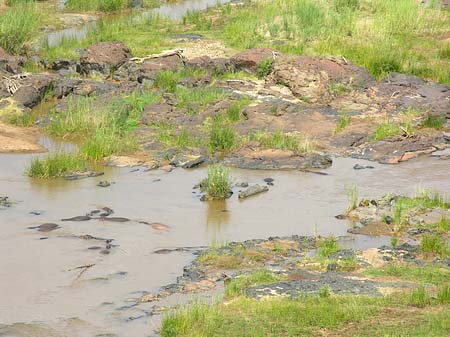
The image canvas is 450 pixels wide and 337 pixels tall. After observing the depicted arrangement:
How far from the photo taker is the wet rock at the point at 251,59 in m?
18.7

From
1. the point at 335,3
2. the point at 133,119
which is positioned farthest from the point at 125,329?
the point at 335,3

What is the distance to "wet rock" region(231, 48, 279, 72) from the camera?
61.4ft

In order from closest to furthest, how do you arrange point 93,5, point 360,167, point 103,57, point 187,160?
point 360,167
point 187,160
point 103,57
point 93,5

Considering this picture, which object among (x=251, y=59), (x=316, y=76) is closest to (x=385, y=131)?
(x=316, y=76)

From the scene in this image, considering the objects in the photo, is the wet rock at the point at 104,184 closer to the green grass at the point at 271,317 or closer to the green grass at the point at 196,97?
the green grass at the point at 196,97

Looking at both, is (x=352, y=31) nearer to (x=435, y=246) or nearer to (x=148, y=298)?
(x=435, y=246)

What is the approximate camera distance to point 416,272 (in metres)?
9.63

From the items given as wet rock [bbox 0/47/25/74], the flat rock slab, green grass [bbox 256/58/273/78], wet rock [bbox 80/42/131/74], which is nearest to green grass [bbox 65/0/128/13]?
wet rock [bbox 0/47/25/74]

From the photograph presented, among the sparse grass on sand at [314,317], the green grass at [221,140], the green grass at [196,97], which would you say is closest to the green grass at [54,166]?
the green grass at [221,140]

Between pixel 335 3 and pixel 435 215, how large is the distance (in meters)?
11.9

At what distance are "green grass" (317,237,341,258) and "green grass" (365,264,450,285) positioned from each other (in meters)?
0.73

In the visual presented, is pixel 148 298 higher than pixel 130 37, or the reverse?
pixel 130 37

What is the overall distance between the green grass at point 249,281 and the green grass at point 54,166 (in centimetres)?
500

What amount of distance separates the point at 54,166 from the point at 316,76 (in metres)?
5.78
